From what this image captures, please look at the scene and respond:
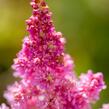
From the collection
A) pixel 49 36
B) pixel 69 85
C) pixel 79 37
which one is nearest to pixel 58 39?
pixel 49 36

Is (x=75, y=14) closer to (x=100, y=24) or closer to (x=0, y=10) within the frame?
(x=100, y=24)

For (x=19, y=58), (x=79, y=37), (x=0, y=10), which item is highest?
(x=0, y=10)

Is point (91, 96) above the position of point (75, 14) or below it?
below

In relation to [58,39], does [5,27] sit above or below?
above

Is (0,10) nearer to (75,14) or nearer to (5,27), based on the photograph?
(5,27)

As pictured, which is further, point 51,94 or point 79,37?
point 79,37

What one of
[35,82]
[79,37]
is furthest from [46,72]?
[79,37]
